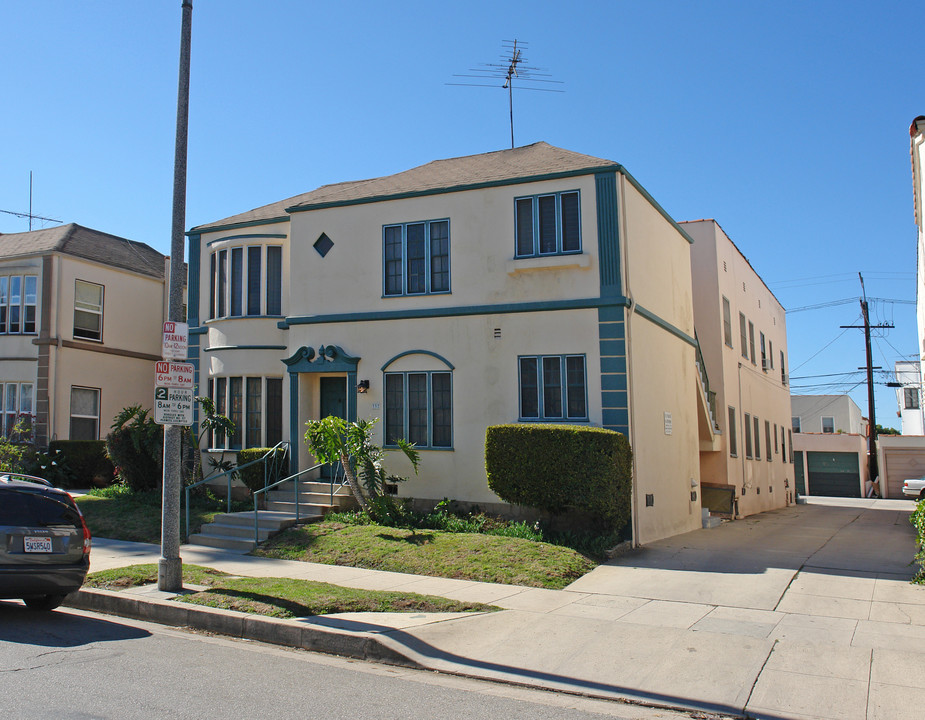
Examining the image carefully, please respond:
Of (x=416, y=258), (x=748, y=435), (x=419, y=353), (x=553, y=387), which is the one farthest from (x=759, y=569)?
(x=748, y=435)

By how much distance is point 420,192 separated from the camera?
15.5 m

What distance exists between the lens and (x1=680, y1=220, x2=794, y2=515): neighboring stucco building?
2127 cm

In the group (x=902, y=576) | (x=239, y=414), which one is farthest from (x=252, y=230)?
(x=902, y=576)

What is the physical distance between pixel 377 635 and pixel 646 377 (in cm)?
845

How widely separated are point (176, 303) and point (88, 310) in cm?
1533

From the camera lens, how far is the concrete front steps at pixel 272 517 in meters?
13.4

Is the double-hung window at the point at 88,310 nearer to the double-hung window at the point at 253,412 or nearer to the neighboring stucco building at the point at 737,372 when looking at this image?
the double-hung window at the point at 253,412

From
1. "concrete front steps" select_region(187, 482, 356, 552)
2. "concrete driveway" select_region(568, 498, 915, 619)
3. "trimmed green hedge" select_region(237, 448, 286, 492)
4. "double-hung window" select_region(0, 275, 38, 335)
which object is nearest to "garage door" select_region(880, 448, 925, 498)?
"concrete driveway" select_region(568, 498, 915, 619)

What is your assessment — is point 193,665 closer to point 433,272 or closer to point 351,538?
point 351,538

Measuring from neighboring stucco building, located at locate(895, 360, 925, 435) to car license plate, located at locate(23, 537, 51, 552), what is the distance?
50.9m

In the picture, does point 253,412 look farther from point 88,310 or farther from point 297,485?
point 88,310

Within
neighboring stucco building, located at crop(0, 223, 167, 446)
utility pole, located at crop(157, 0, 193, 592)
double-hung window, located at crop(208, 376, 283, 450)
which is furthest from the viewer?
neighboring stucco building, located at crop(0, 223, 167, 446)

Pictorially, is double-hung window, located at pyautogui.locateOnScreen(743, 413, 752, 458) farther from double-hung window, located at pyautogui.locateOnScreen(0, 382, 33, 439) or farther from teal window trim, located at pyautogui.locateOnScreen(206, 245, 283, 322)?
double-hung window, located at pyautogui.locateOnScreen(0, 382, 33, 439)

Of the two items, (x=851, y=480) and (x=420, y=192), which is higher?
(x=420, y=192)
